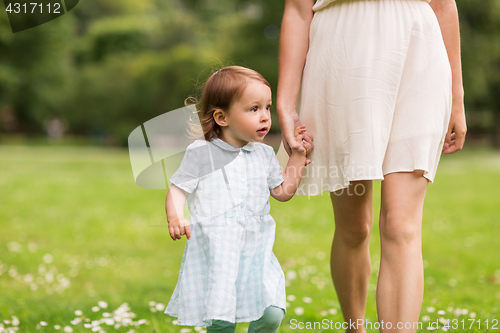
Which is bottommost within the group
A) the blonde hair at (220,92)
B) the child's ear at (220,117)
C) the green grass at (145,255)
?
the green grass at (145,255)

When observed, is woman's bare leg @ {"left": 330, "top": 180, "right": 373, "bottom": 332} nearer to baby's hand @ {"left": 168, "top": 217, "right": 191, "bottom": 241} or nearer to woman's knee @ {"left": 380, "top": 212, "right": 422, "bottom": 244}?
woman's knee @ {"left": 380, "top": 212, "right": 422, "bottom": 244}

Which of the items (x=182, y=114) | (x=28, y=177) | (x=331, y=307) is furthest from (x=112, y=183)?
(x=182, y=114)

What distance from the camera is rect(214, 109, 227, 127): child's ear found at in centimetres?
Answer: 215

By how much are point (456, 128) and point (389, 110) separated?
1.29 feet

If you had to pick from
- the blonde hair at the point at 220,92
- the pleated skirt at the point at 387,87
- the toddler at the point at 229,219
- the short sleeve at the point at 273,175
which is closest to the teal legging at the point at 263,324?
the toddler at the point at 229,219

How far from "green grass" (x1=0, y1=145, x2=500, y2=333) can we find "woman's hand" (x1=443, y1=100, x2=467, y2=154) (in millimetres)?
1163

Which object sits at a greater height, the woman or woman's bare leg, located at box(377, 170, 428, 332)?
the woman

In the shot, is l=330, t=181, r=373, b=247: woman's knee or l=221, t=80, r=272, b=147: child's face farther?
l=330, t=181, r=373, b=247: woman's knee

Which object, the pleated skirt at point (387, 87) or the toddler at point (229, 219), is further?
the pleated skirt at point (387, 87)

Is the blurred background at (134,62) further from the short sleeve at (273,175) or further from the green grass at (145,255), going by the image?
the short sleeve at (273,175)

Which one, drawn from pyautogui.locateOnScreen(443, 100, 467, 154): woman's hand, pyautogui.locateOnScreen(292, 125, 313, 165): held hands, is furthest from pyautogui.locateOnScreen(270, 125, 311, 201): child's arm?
pyautogui.locateOnScreen(443, 100, 467, 154): woman's hand

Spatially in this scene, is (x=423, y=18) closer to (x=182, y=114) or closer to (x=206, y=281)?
(x=182, y=114)

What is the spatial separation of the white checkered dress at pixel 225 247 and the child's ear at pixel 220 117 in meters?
0.13

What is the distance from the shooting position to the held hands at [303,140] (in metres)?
2.28
